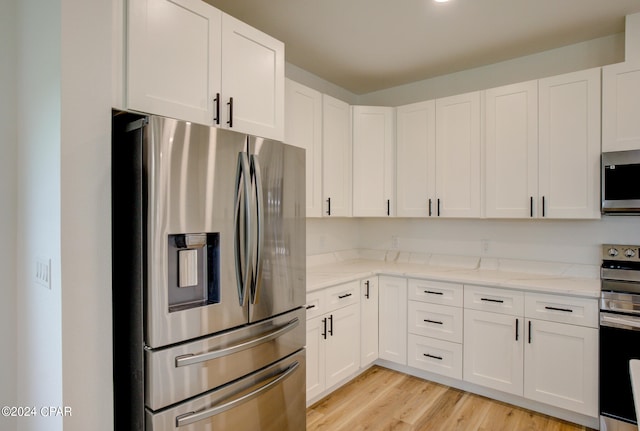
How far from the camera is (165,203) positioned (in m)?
1.41

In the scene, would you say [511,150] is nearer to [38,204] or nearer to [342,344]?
[342,344]

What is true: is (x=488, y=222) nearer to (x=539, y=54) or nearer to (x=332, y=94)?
(x=539, y=54)

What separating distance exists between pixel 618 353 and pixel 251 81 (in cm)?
264

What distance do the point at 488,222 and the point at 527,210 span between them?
1.57ft

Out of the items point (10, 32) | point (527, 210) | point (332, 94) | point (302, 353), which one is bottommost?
point (302, 353)

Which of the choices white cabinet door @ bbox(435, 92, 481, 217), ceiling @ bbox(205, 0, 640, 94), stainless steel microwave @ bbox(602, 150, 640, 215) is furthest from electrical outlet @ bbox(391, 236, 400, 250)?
stainless steel microwave @ bbox(602, 150, 640, 215)

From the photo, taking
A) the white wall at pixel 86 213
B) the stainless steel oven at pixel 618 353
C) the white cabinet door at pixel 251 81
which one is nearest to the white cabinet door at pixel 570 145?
the stainless steel oven at pixel 618 353

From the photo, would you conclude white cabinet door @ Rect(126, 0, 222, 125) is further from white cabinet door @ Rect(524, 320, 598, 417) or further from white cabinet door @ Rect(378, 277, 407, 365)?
white cabinet door @ Rect(524, 320, 598, 417)

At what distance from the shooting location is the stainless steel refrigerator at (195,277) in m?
1.40

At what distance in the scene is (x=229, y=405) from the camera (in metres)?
1.62

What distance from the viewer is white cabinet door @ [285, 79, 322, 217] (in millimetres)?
2682

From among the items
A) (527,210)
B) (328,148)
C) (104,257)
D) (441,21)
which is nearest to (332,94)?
(328,148)

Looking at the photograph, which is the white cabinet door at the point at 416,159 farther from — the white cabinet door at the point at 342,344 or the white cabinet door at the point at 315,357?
the white cabinet door at the point at 315,357

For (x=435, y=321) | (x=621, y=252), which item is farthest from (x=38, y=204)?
(x=621, y=252)
